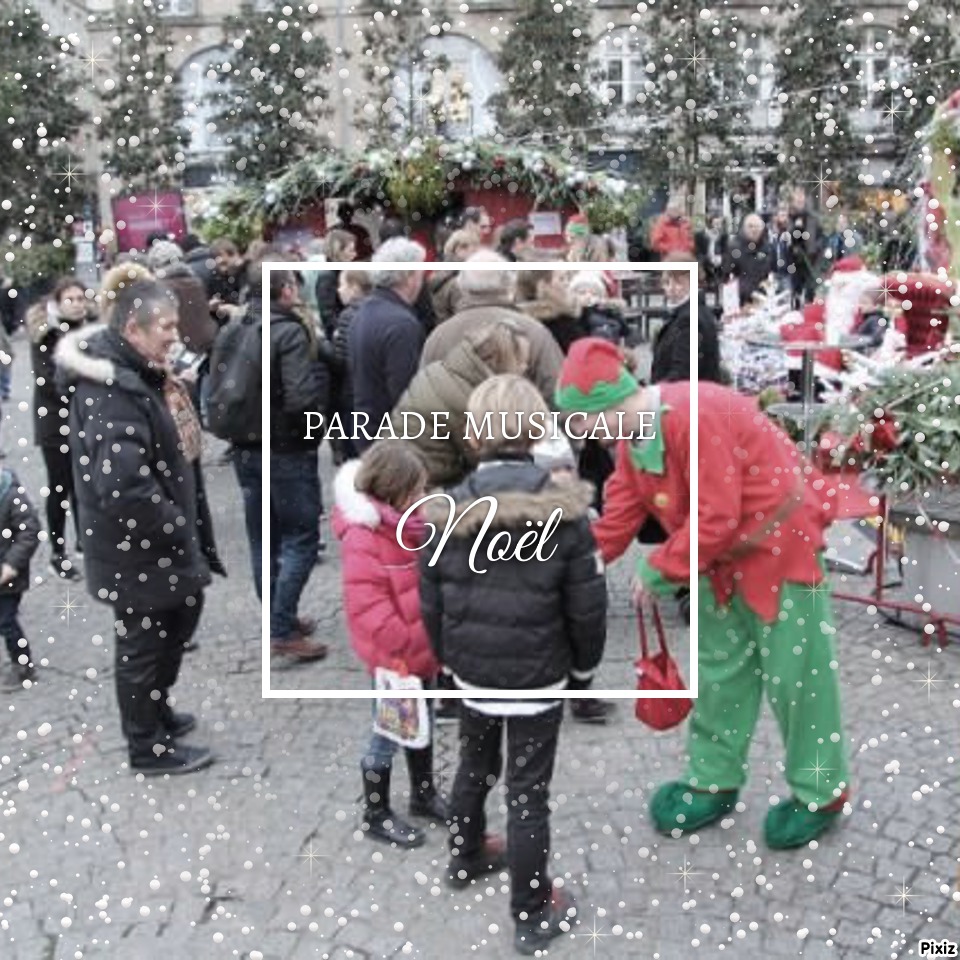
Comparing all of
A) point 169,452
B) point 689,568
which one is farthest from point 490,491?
point 169,452

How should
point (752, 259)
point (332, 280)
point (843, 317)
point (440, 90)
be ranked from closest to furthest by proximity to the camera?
point (332, 280) → point (843, 317) → point (440, 90) → point (752, 259)

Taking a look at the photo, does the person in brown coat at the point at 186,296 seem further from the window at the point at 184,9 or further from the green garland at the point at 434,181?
the green garland at the point at 434,181

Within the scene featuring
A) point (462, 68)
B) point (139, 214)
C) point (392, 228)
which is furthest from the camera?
point (462, 68)

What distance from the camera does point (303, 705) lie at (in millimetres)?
4691

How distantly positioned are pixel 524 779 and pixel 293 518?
86.3 inches

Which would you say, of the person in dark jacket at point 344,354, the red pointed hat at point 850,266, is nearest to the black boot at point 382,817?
the person in dark jacket at point 344,354

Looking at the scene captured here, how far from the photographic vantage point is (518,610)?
2.91m

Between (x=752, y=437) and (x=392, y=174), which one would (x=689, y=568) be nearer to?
(x=752, y=437)

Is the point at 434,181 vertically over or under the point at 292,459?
over

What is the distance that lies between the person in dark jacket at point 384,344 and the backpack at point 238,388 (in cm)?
40

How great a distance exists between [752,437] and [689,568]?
403 mm

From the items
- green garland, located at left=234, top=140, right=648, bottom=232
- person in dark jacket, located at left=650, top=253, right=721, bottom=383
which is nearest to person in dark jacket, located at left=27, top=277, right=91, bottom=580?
person in dark jacket, located at left=650, top=253, right=721, bottom=383

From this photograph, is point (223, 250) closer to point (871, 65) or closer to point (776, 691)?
point (871, 65)

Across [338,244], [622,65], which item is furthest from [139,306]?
[622,65]
